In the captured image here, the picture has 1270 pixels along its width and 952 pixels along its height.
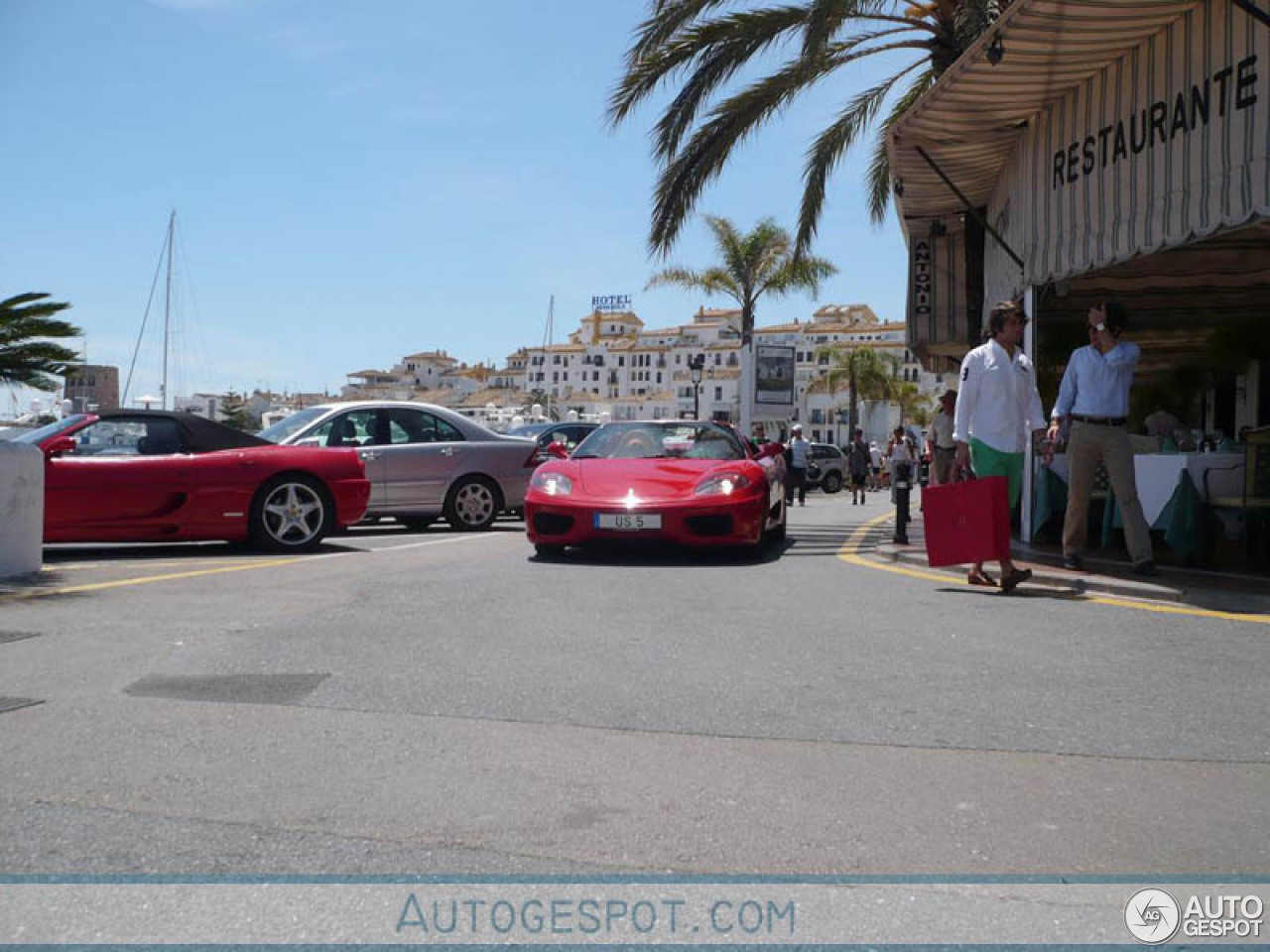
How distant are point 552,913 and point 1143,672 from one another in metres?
3.59

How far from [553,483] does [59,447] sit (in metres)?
4.00

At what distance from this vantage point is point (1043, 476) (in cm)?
1158

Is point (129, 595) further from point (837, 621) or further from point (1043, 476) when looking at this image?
point (1043, 476)

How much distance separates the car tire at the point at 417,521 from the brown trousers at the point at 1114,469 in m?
7.84

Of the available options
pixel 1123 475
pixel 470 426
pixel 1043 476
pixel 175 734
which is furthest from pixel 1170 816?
pixel 470 426

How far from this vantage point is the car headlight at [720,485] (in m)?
10.2

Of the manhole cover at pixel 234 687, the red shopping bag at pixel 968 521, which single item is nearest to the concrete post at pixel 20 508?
the manhole cover at pixel 234 687

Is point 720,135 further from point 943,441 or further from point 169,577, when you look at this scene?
point 169,577

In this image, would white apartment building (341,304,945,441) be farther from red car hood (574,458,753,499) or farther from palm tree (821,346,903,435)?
red car hood (574,458,753,499)

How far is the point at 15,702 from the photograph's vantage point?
4.61 metres

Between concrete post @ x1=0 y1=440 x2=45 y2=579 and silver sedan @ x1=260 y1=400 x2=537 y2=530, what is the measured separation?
15.1 feet

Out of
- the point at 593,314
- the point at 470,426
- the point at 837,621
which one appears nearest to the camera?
the point at 837,621

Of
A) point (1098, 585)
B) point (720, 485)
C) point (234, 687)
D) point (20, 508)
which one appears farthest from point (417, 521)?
point (234, 687)

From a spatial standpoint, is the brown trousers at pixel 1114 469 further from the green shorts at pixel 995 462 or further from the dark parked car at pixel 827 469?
the dark parked car at pixel 827 469
